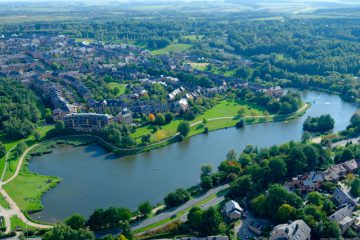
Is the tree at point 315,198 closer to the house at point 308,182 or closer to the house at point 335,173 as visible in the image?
the house at point 308,182

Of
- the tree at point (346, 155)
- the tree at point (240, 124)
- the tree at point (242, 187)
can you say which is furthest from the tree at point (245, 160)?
the tree at point (240, 124)

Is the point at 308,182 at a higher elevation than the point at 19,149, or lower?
higher

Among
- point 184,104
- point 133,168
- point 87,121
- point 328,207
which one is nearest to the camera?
point 328,207

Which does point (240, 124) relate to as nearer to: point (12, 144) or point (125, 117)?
point (125, 117)

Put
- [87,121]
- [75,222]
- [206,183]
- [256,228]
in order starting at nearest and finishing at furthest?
1. [256,228]
2. [75,222]
3. [206,183]
4. [87,121]

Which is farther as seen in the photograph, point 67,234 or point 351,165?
point 351,165

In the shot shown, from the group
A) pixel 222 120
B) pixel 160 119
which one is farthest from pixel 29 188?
pixel 222 120

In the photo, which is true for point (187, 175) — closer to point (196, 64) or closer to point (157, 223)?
point (157, 223)
